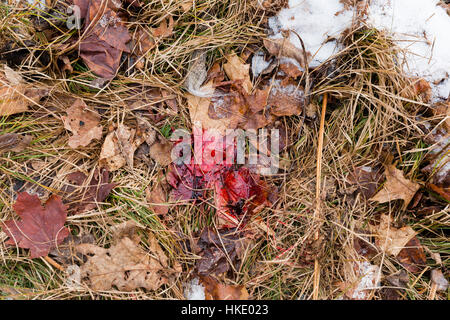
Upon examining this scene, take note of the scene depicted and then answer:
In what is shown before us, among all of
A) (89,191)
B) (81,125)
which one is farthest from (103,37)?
(89,191)

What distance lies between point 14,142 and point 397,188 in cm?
239

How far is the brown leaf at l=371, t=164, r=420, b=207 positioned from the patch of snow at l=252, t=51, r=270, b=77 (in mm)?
1029

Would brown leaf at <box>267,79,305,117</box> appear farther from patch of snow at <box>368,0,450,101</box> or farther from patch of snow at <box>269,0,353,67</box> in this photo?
patch of snow at <box>368,0,450,101</box>

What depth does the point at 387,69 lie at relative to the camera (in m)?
2.12

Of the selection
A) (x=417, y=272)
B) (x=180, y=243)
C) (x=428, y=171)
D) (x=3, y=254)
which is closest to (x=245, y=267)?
(x=180, y=243)

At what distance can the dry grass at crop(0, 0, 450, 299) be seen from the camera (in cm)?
212

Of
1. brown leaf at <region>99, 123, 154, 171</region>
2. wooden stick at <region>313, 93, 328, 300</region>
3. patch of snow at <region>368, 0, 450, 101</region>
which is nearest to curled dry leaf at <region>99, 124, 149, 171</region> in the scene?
brown leaf at <region>99, 123, 154, 171</region>

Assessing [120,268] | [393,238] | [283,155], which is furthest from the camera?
[283,155]

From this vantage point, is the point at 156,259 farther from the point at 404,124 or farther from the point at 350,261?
the point at 404,124

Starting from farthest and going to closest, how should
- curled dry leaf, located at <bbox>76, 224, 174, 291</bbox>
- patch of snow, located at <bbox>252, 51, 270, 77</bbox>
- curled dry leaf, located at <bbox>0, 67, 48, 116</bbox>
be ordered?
1. patch of snow, located at <bbox>252, 51, 270, 77</bbox>
2. curled dry leaf, located at <bbox>0, 67, 48, 116</bbox>
3. curled dry leaf, located at <bbox>76, 224, 174, 291</bbox>

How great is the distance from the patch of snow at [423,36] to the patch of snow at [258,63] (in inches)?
27.3

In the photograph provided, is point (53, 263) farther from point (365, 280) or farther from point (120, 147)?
point (365, 280)

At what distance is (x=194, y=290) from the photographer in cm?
212

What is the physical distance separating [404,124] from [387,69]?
0.35m
